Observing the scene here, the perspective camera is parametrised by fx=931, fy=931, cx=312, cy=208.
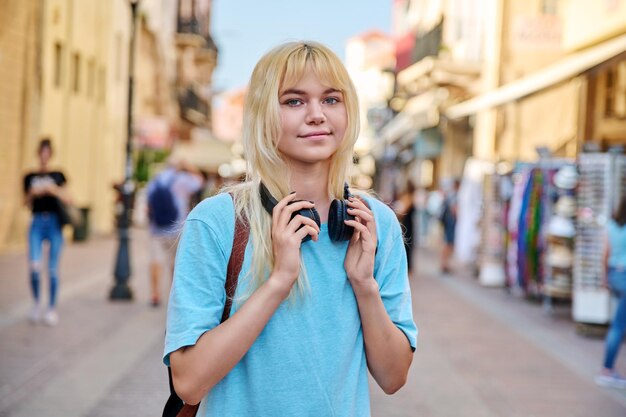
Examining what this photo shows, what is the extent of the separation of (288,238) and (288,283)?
0.30 ft

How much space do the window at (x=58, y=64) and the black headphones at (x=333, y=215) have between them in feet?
60.4

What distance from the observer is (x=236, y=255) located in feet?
6.49

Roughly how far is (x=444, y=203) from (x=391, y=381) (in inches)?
632

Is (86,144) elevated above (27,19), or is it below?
below

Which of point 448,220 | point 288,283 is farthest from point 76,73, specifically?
point 288,283

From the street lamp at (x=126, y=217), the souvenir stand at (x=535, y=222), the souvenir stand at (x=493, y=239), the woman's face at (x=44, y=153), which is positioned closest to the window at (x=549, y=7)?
the souvenir stand at (x=493, y=239)

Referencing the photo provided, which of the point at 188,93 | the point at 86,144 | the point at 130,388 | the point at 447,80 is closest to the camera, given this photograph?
the point at 130,388

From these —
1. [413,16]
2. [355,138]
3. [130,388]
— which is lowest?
[130,388]

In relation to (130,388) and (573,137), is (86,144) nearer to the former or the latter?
(573,137)

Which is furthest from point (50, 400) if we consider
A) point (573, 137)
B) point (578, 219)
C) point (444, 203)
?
point (573, 137)

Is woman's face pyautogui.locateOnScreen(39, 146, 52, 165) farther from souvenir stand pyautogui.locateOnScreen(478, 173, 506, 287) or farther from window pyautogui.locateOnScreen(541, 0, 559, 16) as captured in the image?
window pyautogui.locateOnScreen(541, 0, 559, 16)

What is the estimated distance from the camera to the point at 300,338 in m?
1.96

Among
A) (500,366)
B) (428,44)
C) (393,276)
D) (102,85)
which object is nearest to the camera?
(393,276)

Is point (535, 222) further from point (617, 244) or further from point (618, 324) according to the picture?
point (618, 324)
